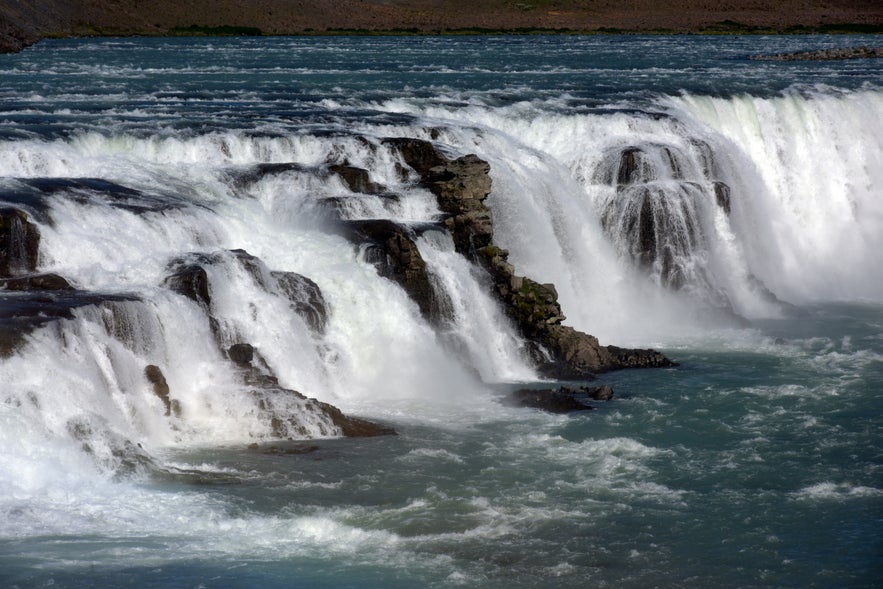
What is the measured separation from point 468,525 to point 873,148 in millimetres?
28187

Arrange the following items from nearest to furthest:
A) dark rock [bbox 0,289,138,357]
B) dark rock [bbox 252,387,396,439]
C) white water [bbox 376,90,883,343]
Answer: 1. dark rock [bbox 0,289,138,357]
2. dark rock [bbox 252,387,396,439]
3. white water [bbox 376,90,883,343]

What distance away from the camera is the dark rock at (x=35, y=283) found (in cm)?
2362

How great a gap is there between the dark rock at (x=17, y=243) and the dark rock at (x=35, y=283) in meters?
0.44

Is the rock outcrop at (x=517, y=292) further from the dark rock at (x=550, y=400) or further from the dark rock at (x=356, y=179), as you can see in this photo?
the dark rock at (x=550, y=400)

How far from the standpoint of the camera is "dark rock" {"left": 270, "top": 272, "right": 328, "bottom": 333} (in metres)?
26.1

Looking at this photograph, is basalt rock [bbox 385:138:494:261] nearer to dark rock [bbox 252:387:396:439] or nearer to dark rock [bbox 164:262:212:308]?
dark rock [bbox 164:262:212:308]

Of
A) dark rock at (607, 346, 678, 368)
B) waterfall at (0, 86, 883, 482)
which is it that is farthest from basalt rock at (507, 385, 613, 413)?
dark rock at (607, 346, 678, 368)

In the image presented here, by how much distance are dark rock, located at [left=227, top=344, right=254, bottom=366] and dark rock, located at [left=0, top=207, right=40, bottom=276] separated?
3.78 m

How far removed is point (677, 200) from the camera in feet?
113

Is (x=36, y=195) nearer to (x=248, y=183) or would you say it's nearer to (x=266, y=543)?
(x=248, y=183)

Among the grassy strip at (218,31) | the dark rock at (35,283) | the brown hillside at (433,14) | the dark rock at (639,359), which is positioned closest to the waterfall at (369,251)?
the dark rock at (35,283)

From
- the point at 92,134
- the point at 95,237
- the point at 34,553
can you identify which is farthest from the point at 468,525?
the point at 92,134

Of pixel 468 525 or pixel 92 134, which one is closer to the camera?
pixel 468 525

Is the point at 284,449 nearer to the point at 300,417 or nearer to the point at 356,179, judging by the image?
the point at 300,417
